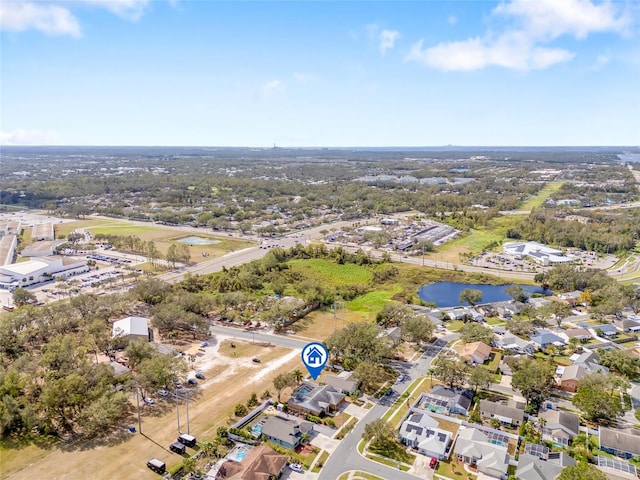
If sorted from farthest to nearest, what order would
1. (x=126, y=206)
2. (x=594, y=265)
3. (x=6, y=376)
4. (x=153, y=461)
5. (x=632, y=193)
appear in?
(x=632, y=193) → (x=126, y=206) → (x=594, y=265) → (x=6, y=376) → (x=153, y=461)

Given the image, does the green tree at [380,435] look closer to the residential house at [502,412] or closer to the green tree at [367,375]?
the green tree at [367,375]

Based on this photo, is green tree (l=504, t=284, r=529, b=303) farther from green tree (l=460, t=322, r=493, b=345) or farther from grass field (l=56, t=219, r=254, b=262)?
grass field (l=56, t=219, r=254, b=262)

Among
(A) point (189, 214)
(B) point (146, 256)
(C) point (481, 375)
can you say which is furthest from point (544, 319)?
(A) point (189, 214)

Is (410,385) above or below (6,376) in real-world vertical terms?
below

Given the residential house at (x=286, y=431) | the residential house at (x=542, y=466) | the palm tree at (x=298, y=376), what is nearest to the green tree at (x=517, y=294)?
the residential house at (x=542, y=466)

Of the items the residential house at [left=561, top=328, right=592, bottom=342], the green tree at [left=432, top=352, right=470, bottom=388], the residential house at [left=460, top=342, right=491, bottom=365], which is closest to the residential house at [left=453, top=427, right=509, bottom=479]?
the green tree at [left=432, top=352, right=470, bottom=388]

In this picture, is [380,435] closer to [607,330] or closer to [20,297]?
[607,330]

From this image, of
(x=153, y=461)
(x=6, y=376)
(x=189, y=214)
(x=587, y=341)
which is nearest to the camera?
(x=153, y=461)

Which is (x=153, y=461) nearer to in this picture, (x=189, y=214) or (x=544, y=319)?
(x=544, y=319)
